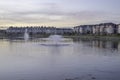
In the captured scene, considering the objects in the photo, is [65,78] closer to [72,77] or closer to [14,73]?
[72,77]

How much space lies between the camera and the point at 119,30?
158125mm

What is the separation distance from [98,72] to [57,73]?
8.66 ft

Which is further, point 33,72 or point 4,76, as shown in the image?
point 33,72

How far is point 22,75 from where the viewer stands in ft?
55.8

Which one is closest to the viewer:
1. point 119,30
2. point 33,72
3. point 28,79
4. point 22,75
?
point 28,79

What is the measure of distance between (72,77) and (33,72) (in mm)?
3014

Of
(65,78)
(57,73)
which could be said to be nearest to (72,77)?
(65,78)

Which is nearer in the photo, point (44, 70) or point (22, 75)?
point (22, 75)

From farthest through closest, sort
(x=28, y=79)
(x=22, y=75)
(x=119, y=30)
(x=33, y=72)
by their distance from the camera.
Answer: (x=119, y=30) → (x=33, y=72) → (x=22, y=75) → (x=28, y=79)

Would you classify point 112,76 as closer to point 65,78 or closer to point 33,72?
point 65,78

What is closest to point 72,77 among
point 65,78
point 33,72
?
point 65,78

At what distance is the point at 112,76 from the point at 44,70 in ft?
15.5

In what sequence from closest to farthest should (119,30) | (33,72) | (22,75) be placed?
(22,75)
(33,72)
(119,30)

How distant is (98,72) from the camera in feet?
59.6
